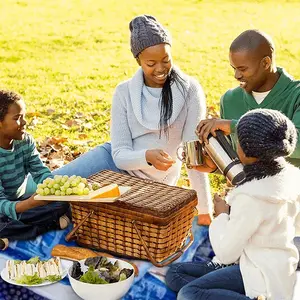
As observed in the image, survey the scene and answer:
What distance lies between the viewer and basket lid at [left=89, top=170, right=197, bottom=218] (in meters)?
3.01

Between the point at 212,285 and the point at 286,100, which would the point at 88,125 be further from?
the point at 212,285

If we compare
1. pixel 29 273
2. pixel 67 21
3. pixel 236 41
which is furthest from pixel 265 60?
pixel 67 21

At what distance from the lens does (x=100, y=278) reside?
2.78m

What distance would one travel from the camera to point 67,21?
34.2ft

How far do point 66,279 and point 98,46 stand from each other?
6.52m

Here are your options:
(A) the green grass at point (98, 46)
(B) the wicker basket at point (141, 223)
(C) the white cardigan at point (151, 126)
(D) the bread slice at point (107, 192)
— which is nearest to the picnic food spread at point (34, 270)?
(B) the wicker basket at point (141, 223)

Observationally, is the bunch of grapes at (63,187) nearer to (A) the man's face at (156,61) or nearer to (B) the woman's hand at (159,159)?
(B) the woman's hand at (159,159)

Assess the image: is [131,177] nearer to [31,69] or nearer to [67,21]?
[31,69]

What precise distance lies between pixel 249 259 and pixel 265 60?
1107 mm

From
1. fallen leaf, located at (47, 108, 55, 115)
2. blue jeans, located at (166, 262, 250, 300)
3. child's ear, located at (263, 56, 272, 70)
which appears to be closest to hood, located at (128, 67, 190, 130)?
child's ear, located at (263, 56, 272, 70)

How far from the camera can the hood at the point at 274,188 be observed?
2.40 m

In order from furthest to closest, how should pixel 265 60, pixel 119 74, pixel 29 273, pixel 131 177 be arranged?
pixel 119 74, pixel 131 177, pixel 265 60, pixel 29 273

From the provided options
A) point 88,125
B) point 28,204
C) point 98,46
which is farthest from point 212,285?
point 98,46

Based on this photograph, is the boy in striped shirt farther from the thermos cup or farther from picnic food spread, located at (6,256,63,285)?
the thermos cup
